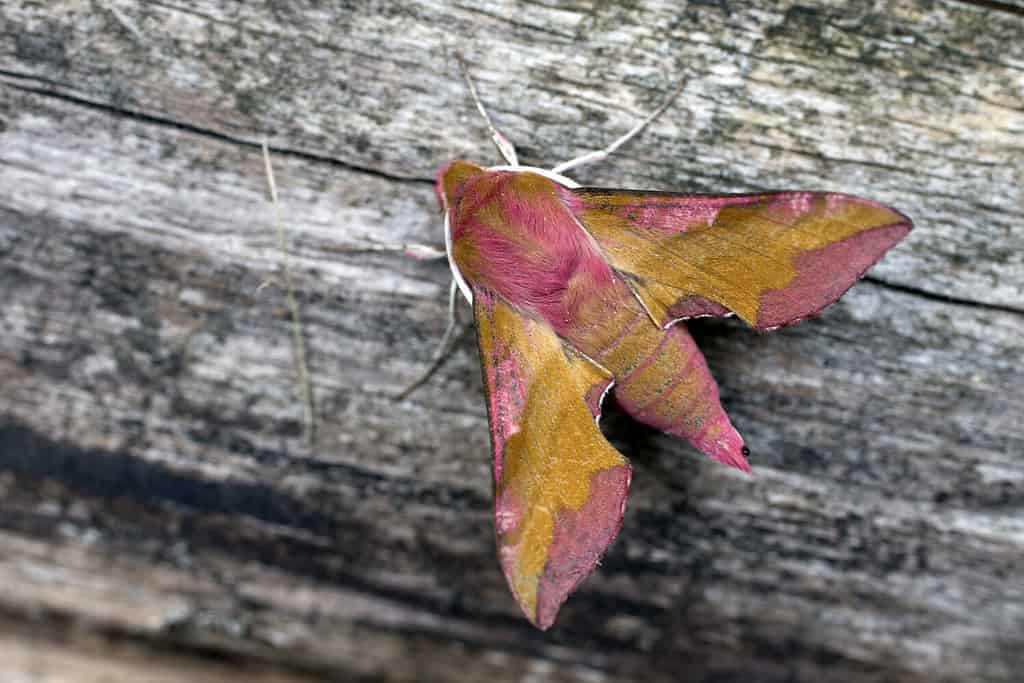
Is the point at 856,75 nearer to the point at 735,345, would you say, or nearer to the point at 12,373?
the point at 735,345

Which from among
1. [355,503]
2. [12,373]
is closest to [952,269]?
[355,503]

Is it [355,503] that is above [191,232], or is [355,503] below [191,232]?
below

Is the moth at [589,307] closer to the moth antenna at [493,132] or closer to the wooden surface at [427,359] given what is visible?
the moth antenna at [493,132]

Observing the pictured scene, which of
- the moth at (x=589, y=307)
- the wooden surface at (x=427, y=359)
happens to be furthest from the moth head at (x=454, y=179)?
the wooden surface at (x=427, y=359)

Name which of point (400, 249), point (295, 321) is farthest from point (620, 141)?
point (295, 321)

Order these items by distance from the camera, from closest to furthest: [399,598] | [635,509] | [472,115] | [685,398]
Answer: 1. [685,398]
2. [472,115]
3. [635,509]
4. [399,598]

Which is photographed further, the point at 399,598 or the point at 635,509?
the point at 399,598

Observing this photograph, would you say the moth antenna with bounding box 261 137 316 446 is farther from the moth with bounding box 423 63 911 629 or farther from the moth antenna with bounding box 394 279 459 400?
the moth with bounding box 423 63 911 629
